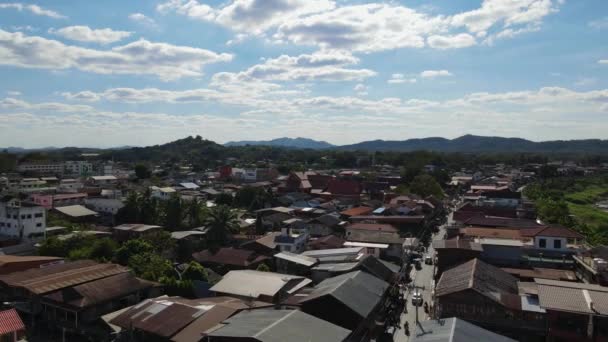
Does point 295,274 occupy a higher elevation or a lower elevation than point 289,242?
lower

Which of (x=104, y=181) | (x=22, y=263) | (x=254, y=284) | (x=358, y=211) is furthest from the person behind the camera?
(x=104, y=181)

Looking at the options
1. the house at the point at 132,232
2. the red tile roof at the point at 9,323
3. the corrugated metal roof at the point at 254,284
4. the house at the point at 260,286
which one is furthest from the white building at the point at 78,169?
the red tile roof at the point at 9,323

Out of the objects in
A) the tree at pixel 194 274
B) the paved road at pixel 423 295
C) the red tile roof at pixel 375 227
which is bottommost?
the paved road at pixel 423 295

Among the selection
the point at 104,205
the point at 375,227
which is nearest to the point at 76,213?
the point at 104,205

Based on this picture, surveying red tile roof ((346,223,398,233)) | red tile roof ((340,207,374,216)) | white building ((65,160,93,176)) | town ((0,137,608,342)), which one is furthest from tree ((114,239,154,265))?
white building ((65,160,93,176))

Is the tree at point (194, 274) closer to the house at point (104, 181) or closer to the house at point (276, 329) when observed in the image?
the house at point (276, 329)

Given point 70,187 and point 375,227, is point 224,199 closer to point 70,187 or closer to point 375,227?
point 70,187

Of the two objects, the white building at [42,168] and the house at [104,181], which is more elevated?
the white building at [42,168]
